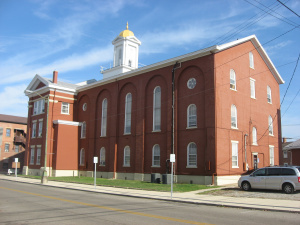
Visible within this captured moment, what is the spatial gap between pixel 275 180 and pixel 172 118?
38.2ft

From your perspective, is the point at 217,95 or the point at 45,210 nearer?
the point at 45,210

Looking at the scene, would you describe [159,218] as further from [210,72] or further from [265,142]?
[265,142]

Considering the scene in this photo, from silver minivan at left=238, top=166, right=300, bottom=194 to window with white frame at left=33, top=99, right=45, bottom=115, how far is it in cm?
3047

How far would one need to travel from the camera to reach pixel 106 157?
1420 inches

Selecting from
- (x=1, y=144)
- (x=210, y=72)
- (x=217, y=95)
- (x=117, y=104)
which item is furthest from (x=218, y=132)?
(x=1, y=144)

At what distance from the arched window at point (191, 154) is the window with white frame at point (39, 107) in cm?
2358

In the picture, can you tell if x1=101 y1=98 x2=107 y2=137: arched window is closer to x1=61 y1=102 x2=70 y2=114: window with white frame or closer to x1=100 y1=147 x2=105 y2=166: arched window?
x1=100 y1=147 x2=105 y2=166: arched window

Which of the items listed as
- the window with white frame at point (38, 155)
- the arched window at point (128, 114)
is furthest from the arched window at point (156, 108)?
the window with white frame at point (38, 155)

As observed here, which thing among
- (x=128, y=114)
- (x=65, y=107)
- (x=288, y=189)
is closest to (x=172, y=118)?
(x=128, y=114)

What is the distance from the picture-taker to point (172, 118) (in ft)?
94.2

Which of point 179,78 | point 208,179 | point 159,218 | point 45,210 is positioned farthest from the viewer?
point 179,78

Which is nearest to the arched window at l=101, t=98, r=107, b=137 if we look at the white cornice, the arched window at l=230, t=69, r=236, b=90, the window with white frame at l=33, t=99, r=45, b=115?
the white cornice

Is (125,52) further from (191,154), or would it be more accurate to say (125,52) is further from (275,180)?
(275,180)

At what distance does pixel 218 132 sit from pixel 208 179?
4.01 metres
